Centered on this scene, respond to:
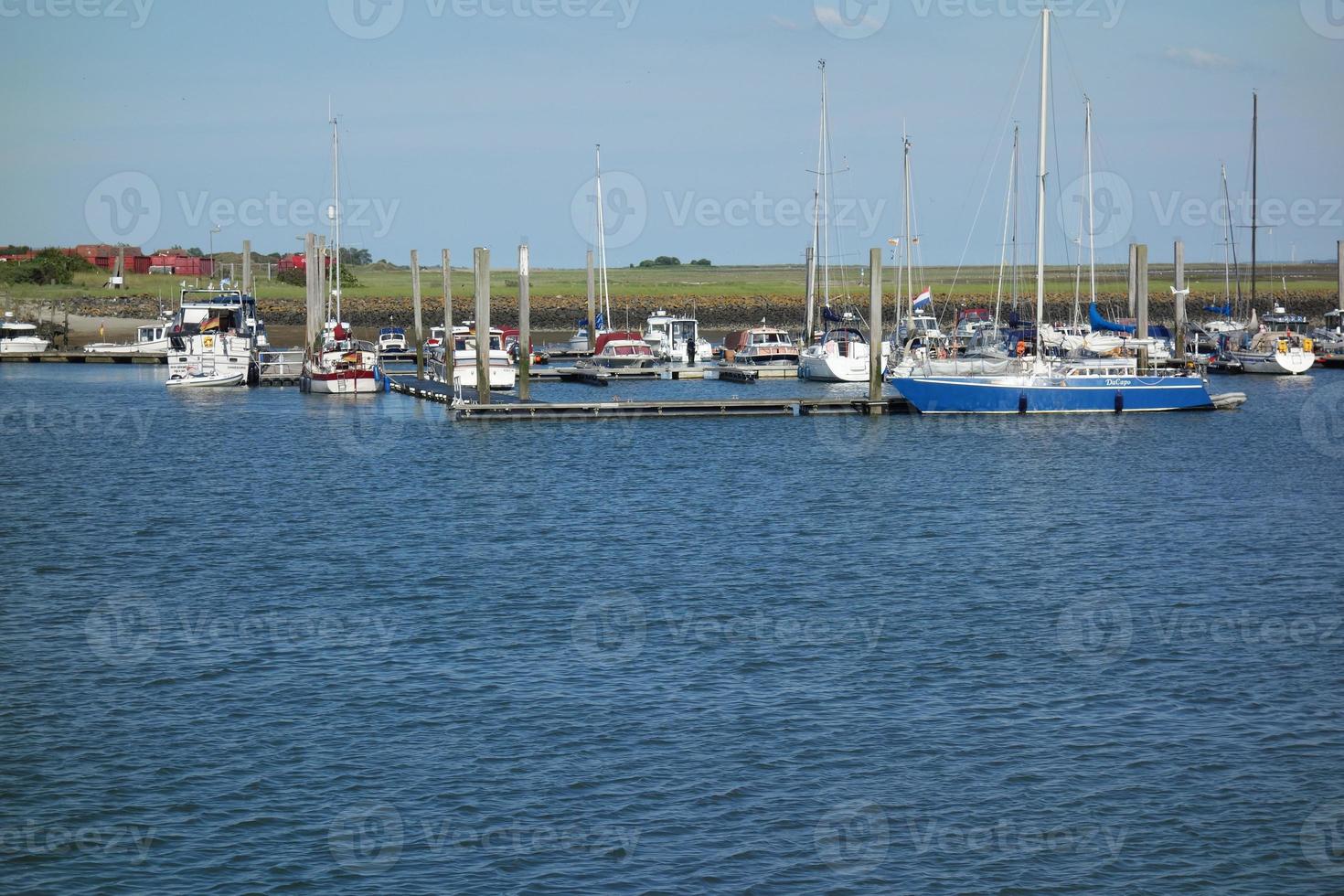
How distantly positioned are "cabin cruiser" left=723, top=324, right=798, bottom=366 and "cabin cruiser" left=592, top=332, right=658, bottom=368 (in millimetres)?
4588

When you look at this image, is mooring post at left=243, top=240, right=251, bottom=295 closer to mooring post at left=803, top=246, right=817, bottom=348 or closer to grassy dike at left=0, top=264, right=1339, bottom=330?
mooring post at left=803, top=246, right=817, bottom=348

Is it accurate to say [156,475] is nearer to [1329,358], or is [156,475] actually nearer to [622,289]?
[1329,358]

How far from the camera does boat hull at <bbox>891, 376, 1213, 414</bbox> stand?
53.2m

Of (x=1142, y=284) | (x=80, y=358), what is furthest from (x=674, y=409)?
(x=80, y=358)

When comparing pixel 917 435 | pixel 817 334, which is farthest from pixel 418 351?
pixel 917 435

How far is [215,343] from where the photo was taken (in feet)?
243

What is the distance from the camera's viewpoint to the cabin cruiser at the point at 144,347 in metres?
95.5

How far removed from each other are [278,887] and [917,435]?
3933 cm

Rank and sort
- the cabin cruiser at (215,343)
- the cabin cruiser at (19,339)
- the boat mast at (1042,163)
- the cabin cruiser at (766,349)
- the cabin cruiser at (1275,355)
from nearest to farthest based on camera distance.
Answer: the boat mast at (1042,163)
the cabin cruiser at (215,343)
the cabin cruiser at (766,349)
the cabin cruiser at (1275,355)
the cabin cruiser at (19,339)

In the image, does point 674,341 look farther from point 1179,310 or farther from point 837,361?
point 1179,310

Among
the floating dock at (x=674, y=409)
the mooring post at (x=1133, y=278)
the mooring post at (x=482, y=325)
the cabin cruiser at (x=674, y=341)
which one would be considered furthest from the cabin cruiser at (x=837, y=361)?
the mooring post at (x=482, y=325)

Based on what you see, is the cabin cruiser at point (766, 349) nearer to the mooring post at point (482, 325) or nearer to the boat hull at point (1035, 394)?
the boat hull at point (1035, 394)

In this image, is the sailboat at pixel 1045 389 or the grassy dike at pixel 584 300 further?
the grassy dike at pixel 584 300

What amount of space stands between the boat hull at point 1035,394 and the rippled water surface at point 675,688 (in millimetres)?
13865
